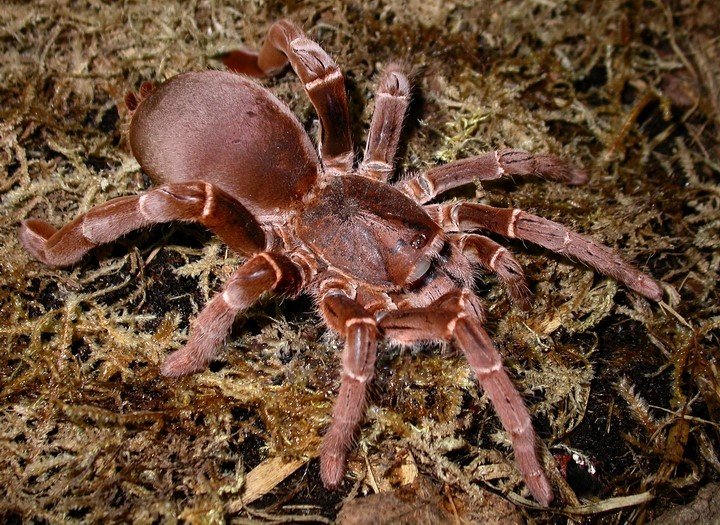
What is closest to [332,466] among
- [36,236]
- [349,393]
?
[349,393]

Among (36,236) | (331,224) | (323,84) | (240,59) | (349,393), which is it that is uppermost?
(323,84)

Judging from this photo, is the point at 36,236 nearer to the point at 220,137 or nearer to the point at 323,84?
the point at 220,137

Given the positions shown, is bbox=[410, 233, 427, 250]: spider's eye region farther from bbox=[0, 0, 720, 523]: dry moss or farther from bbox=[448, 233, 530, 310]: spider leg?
bbox=[0, 0, 720, 523]: dry moss

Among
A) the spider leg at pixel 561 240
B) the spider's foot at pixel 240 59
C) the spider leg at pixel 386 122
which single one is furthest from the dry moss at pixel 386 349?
the spider leg at pixel 386 122

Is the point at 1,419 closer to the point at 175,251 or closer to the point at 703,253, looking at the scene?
the point at 175,251

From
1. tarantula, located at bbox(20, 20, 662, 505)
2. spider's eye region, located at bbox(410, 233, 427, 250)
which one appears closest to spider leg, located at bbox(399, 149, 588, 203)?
tarantula, located at bbox(20, 20, 662, 505)

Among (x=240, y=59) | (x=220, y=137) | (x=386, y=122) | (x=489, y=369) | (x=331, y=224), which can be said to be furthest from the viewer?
(x=240, y=59)

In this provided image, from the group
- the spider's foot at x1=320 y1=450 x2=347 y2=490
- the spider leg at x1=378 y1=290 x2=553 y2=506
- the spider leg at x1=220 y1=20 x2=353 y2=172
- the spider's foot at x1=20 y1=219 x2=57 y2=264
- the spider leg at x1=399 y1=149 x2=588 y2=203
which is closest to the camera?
the spider leg at x1=378 y1=290 x2=553 y2=506

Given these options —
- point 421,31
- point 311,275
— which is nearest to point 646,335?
point 311,275
